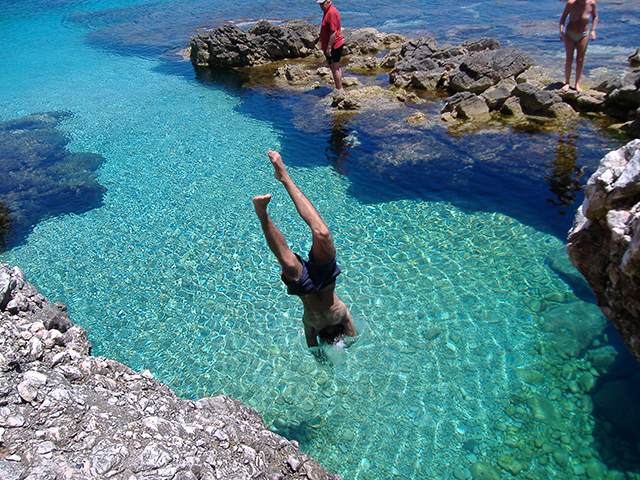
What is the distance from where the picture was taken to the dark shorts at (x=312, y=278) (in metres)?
4.46

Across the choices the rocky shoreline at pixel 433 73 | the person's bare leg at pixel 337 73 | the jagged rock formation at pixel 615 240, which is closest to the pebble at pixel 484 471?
the jagged rock formation at pixel 615 240

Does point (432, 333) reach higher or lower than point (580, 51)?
lower

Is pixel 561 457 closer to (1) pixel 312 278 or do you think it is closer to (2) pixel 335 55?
(1) pixel 312 278

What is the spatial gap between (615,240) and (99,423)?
4.58m

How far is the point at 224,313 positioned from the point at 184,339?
683mm

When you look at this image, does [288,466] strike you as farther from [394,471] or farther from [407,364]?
[407,364]

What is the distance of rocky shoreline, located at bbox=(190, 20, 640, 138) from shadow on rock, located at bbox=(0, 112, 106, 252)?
7.29m

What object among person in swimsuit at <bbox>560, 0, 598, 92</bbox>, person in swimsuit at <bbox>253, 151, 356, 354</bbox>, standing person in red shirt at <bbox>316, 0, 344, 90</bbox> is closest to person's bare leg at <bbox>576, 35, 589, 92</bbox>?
person in swimsuit at <bbox>560, 0, 598, 92</bbox>

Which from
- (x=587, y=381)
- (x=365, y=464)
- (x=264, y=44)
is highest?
(x=264, y=44)

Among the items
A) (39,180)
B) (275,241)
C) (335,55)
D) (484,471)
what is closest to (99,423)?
(275,241)

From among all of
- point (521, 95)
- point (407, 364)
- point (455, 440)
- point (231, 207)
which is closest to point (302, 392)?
point (407, 364)

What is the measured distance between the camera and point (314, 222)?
4211 mm

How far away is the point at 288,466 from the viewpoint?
3.61 meters

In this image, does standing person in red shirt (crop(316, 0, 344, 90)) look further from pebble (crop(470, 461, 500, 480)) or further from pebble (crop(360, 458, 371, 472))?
pebble (crop(470, 461, 500, 480))
